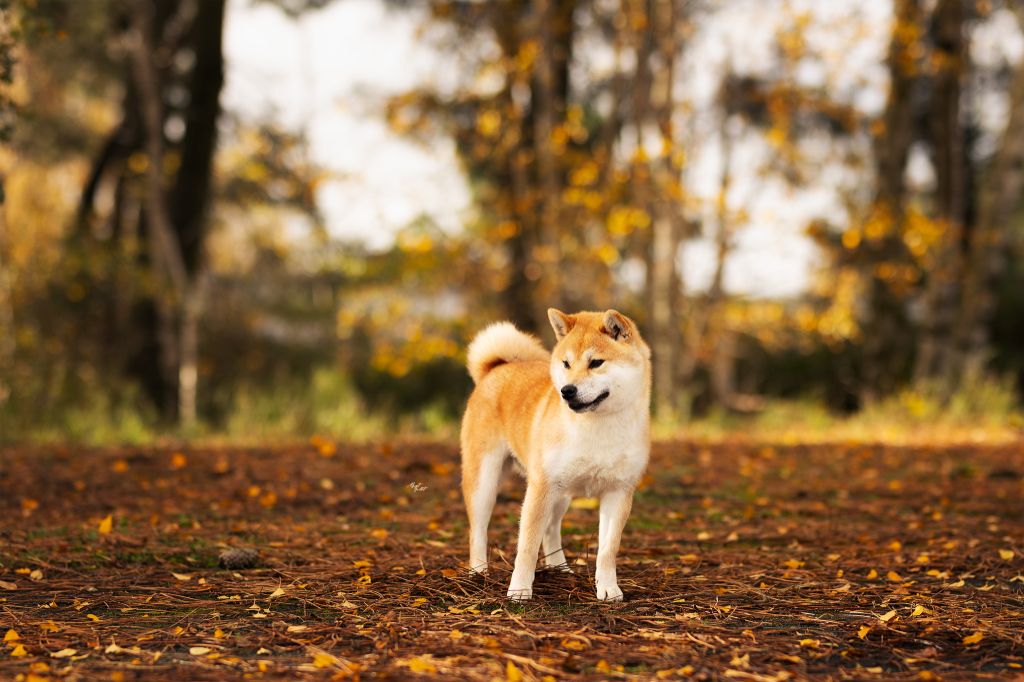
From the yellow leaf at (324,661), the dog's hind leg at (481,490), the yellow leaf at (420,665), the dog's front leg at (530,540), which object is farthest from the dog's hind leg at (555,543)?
the yellow leaf at (324,661)

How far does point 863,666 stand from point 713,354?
16.1 m

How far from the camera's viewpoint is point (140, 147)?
17.7m

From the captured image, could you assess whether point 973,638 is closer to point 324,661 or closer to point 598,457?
point 598,457

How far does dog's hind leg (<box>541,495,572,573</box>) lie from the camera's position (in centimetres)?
510

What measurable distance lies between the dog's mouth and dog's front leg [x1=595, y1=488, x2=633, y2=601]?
0.46 m

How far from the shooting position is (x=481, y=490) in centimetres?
505

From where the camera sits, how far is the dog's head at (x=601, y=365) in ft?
14.3

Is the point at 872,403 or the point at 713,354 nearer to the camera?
the point at 872,403

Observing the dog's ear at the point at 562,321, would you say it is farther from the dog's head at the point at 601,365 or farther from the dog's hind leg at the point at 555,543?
the dog's hind leg at the point at 555,543

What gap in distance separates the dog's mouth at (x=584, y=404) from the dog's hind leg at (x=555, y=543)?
2.78 ft

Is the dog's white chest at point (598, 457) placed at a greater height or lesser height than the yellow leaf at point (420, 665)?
greater

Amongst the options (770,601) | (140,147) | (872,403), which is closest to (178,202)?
(140,147)

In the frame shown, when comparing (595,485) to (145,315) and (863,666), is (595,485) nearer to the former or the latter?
(863,666)

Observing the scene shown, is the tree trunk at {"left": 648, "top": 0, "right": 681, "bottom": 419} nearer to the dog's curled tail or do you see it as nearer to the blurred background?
the blurred background
